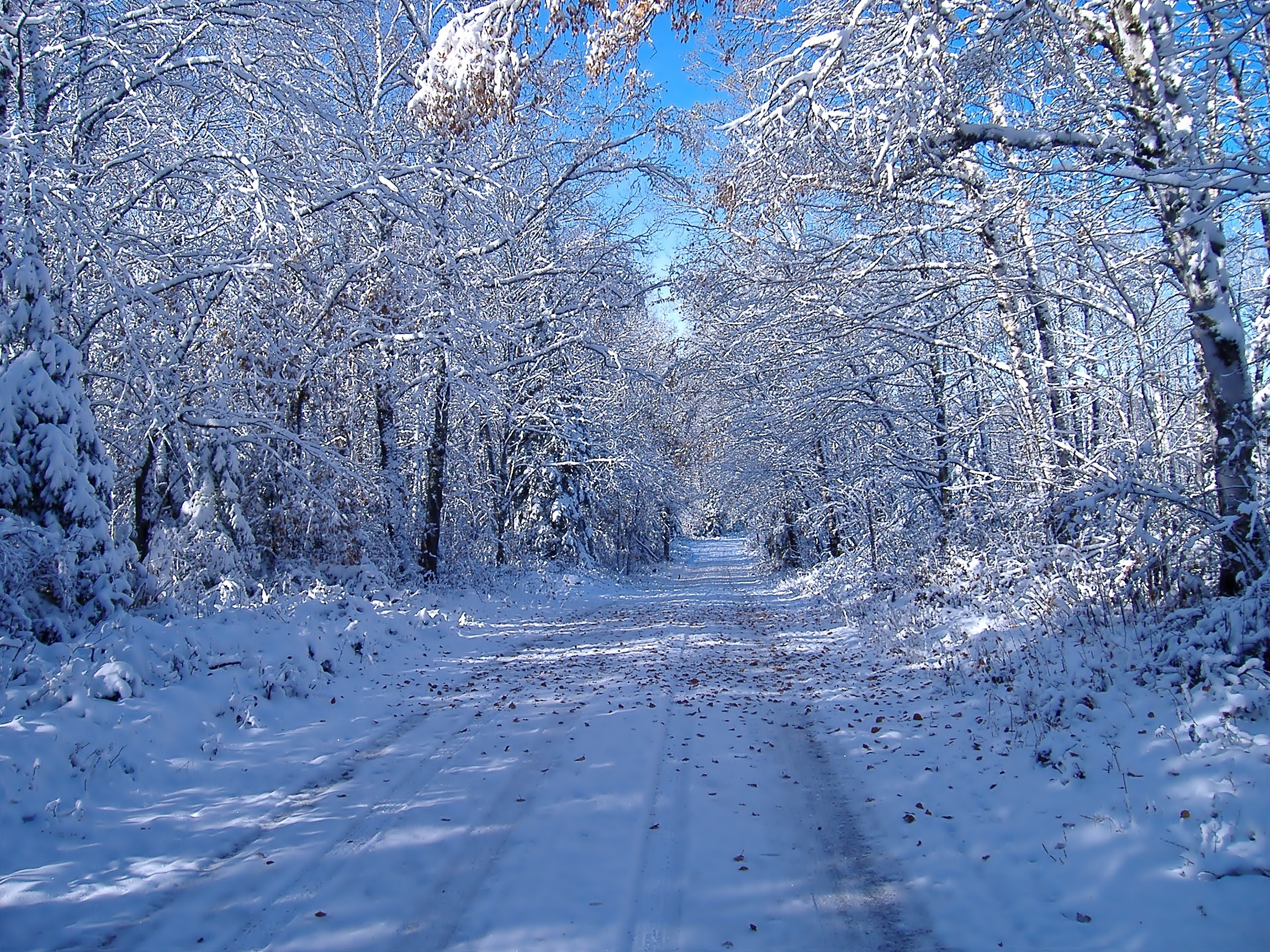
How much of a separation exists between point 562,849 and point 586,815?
459 millimetres

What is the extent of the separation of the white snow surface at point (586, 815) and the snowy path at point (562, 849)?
0.8 inches

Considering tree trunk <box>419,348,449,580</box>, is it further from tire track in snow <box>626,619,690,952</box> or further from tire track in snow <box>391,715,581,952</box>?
tire track in snow <box>626,619,690,952</box>

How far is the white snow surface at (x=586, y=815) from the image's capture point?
3.35 metres

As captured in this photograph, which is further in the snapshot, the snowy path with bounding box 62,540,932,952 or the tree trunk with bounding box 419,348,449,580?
the tree trunk with bounding box 419,348,449,580

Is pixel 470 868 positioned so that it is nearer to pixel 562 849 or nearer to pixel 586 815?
pixel 562 849

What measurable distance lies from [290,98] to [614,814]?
923 cm

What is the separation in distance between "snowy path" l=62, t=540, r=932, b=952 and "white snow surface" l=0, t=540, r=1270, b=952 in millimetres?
20

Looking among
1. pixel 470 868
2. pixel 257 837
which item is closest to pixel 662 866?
pixel 470 868

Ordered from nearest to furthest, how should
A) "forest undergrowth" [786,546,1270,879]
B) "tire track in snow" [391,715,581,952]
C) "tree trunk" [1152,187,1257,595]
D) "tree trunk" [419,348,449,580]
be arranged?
"tire track in snow" [391,715,581,952] < "forest undergrowth" [786,546,1270,879] < "tree trunk" [1152,187,1257,595] < "tree trunk" [419,348,449,580]

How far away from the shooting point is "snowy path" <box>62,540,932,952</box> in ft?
10.8

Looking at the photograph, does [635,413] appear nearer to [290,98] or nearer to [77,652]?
[290,98]

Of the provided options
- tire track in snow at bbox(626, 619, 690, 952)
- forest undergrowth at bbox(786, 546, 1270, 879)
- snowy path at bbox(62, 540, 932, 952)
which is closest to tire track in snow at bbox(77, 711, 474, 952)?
snowy path at bbox(62, 540, 932, 952)

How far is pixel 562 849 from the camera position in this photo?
13.3 ft

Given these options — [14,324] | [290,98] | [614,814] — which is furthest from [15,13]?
Result: [614,814]
